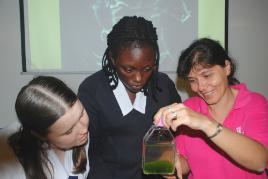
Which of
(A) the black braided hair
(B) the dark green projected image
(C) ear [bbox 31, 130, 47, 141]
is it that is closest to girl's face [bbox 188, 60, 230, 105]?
(A) the black braided hair

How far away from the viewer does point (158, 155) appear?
3.88ft

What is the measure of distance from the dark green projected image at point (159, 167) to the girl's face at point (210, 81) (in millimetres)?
434

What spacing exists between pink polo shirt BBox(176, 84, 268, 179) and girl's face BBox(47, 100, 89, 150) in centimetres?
49

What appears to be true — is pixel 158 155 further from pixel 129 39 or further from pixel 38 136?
pixel 129 39

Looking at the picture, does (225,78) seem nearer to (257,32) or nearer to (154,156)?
(154,156)

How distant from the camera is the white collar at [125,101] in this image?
5.39 feet

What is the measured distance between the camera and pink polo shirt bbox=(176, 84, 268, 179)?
1328mm

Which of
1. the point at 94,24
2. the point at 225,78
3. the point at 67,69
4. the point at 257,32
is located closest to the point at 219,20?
the point at 257,32

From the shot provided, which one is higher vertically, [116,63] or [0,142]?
[116,63]

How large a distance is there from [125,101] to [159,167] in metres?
0.56

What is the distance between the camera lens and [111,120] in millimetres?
1613

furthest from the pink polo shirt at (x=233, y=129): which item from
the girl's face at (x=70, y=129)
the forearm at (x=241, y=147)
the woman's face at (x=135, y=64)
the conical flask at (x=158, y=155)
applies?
the girl's face at (x=70, y=129)

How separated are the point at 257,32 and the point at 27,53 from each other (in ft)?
7.58

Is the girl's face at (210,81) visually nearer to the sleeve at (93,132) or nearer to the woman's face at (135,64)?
the woman's face at (135,64)
